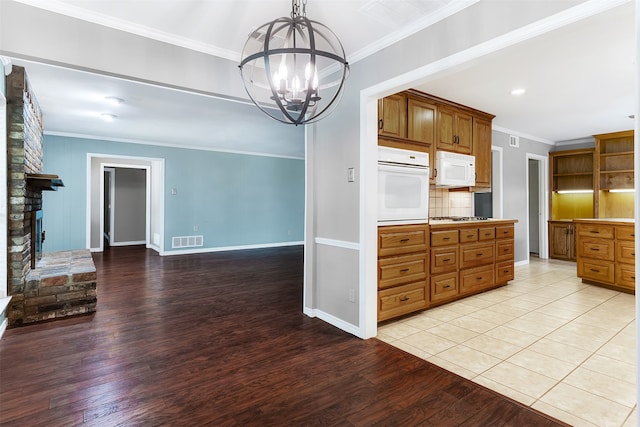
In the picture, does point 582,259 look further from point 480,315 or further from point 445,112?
point 445,112

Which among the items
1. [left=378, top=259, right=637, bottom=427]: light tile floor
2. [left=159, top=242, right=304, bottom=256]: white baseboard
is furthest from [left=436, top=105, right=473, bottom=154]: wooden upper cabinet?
[left=159, top=242, right=304, bottom=256]: white baseboard

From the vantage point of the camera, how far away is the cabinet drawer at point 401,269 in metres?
3.03

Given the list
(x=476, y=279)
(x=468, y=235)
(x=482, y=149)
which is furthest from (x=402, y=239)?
(x=482, y=149)

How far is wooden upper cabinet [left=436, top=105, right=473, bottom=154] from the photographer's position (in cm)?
396

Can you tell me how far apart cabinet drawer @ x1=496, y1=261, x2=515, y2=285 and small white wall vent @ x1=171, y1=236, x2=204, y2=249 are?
6.10 metres

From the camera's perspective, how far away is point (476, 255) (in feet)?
13.2

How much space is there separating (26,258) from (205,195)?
453 cm

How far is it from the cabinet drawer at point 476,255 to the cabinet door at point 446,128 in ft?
4.03

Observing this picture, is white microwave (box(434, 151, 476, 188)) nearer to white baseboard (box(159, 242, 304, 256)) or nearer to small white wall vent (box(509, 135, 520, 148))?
small white wall vent (box(509, 135, 520, 148))

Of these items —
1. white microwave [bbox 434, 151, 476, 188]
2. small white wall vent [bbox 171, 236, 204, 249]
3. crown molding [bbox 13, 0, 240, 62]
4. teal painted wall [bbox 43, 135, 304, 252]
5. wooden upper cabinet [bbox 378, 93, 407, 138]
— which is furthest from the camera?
small white wall vent [bbox 171, 236, 204, 249]

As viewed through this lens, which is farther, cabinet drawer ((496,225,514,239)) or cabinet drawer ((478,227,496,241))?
cabinet drawer ((496,225,514,239))

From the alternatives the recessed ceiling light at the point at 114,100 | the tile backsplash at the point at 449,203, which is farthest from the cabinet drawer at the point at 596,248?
the recessed ceiling light at the point at 114,100

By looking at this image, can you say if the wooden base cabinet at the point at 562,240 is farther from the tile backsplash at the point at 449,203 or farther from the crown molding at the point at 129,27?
the crown molding at the point at 129,27

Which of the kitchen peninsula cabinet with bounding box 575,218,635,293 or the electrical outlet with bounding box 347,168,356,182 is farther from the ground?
the electrical outlet with bounding box 347,168,356,182
